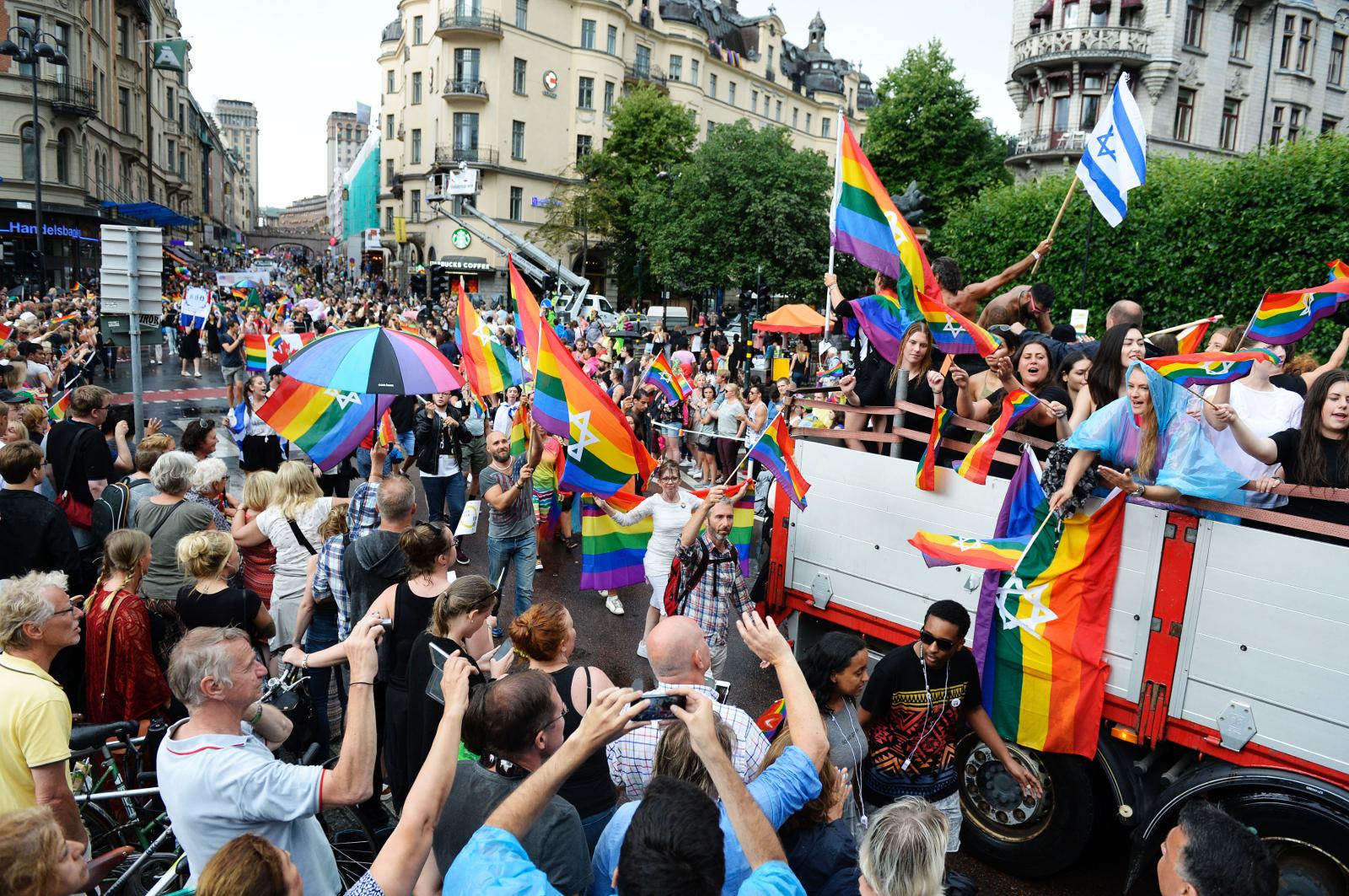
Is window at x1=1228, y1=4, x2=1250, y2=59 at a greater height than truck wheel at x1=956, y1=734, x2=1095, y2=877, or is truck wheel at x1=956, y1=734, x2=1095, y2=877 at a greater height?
window at x1=1228, y1=4, x2=1250, y2=59

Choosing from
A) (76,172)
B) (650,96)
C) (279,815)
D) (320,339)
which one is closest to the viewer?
(279,815)

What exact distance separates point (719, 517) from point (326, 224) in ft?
687

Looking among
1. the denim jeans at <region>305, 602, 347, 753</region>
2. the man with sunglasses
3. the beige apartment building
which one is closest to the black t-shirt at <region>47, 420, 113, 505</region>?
the denim jeans at <region>305, 602, 347, 753</region>

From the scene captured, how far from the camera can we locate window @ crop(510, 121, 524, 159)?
184 ft

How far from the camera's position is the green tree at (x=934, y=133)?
134 ft

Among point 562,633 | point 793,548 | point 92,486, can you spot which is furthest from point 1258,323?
point 92,486

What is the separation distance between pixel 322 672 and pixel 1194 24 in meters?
42.9

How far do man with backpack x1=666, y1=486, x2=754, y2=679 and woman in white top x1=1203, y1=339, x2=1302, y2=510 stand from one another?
2707mm

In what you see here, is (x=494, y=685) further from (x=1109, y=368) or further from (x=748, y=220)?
(x=748, y=220)

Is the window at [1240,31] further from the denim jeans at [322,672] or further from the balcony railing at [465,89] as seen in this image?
the denim jeans at [322,672]

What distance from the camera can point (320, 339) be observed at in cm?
755

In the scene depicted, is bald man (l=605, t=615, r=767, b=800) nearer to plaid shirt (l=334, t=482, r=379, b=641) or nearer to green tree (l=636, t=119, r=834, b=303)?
plaid shirt (l=334, t=482, r=379, b=641)

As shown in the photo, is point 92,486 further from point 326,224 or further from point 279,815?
point 326,224

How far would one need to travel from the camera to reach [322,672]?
537 cm
